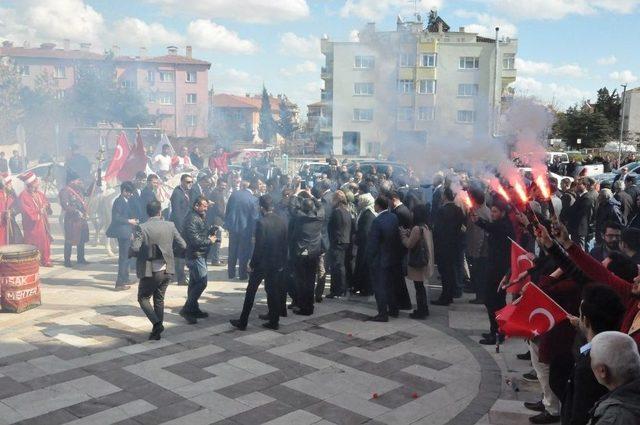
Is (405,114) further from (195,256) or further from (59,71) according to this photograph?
(59,71)

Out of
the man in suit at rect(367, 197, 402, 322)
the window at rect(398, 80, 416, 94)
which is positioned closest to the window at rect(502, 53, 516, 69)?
the window at rect(398, 80, 416, 94)

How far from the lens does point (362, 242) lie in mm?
9680

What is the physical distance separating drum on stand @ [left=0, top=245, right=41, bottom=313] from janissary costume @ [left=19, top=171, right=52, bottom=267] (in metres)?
2.91

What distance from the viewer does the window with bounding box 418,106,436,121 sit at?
20.9 meters

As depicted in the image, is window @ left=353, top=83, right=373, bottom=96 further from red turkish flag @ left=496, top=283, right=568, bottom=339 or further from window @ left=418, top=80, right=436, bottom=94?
red turkish flag @ left=496, top=283, right=568, bottom=339

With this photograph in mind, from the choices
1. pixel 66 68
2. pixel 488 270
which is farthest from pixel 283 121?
pixel 488 270

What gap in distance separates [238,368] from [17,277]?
13.5 feet

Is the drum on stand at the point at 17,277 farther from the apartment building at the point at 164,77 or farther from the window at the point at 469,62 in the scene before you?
the apartment building at the point at 164,77

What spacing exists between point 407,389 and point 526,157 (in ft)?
21.0

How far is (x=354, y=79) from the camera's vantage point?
22875 millimetres

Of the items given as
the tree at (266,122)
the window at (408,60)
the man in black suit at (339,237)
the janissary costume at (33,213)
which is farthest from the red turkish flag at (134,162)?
the tree at (266,122)

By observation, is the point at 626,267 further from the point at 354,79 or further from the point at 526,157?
the point at 354,79

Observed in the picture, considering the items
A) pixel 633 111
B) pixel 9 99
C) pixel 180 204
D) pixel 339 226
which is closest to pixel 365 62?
pixel 180 204

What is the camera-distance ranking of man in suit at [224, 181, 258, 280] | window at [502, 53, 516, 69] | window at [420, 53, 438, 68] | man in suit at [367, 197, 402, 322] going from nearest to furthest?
man in suit at [367, 197, 402, 322], man in suit at [224, 181, 258, 280], window at [420, 53, 438, 68], window at [502, 53, 516, 69]
